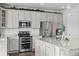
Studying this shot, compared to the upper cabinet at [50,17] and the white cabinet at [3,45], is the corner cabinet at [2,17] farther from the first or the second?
the upper cabinet at [50,17]

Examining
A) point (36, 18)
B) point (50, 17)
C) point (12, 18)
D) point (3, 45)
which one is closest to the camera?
point (50, 17)

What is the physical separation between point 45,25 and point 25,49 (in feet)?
3.11

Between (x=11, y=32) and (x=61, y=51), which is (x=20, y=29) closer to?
(x=11, y=32)

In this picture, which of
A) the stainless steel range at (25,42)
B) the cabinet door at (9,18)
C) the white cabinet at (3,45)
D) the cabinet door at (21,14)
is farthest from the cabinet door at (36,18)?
the white cabinet at (3,45)

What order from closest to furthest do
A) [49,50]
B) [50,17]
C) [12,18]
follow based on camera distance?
[49,50] → [50,17] → [12,18]

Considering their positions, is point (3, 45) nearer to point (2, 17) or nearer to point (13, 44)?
point (13, 44)

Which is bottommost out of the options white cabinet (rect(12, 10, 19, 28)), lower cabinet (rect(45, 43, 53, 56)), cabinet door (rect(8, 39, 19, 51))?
cabinet door (rect(8, 39, 19, 51))

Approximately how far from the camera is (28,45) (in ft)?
10.1

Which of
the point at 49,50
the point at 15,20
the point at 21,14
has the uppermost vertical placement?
the point at 21,14

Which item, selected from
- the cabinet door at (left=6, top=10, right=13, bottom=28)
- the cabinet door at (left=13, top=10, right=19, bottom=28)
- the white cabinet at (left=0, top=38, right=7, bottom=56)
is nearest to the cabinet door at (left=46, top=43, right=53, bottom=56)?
the white cabinet at (left=0, top=38, right=7, bottom=56)

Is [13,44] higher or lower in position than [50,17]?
lower

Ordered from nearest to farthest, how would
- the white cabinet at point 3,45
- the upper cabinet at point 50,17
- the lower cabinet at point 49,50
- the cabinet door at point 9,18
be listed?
the lower cabinet at point 49,50
the upper cabinet at point 50,17
the white cabinet at point 3,45
the cabinet door at point 9,18

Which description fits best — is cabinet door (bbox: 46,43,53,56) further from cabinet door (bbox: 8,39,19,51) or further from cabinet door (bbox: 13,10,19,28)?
cabinet door (bbox: 13,10,19,28)

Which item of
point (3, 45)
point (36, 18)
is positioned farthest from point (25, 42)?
point (36, 18)
